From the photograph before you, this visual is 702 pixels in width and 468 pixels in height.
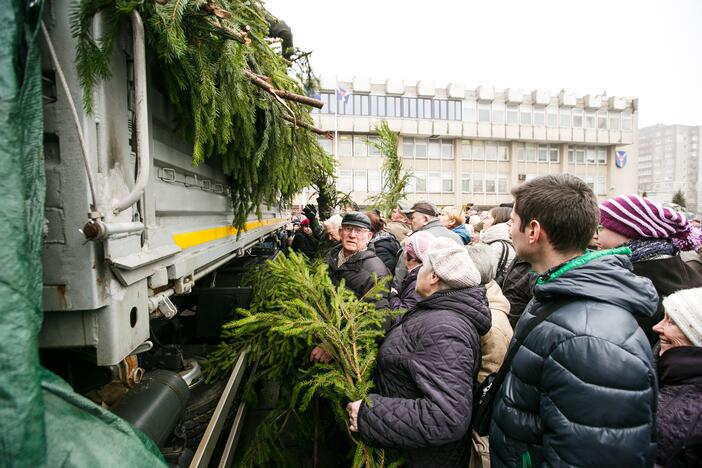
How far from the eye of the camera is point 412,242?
2.94 m

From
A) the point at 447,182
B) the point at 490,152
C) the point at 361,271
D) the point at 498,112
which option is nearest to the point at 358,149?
the point at 447,182

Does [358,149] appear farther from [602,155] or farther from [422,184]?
[602,155]

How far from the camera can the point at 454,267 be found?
78.2 inches

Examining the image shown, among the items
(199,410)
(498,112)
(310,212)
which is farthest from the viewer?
(498,112)

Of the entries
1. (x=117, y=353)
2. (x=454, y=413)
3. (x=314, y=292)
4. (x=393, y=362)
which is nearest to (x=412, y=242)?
(x=314, y=292)

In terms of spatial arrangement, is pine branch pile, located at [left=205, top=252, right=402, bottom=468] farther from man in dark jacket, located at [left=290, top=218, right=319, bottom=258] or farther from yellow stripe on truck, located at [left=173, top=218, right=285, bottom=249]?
man in dark jacket, located at [left=290, top=218, right=319, bottom=258]

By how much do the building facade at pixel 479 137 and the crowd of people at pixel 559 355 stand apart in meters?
31.1

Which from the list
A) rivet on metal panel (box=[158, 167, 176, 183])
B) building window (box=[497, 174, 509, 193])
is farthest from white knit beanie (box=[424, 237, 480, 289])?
building window (box=[497, 174, 509, 193])

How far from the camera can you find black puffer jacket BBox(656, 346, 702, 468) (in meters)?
1.40

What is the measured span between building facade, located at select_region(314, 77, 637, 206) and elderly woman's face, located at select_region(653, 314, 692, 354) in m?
31.5

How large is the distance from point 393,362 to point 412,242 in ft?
4.00

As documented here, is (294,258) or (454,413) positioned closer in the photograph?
(454,413)

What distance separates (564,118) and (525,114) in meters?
4.69

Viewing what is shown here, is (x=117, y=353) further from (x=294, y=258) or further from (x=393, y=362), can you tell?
(x=294, y=258)
